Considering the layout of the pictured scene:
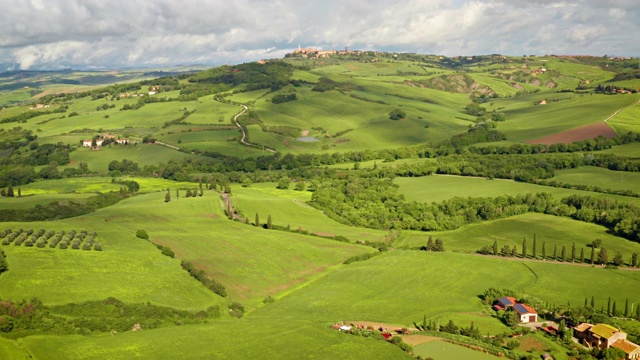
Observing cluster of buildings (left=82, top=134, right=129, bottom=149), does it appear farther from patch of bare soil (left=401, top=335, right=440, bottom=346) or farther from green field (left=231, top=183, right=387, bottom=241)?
patch of bare soil (left=401, top=335, right=440, bottom=346)

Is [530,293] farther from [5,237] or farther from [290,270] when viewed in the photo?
[5,237]

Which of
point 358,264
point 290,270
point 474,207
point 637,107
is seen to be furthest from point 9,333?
point 637,107

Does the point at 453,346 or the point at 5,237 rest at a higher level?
the point at 5,237

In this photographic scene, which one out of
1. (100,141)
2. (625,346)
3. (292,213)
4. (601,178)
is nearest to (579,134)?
(601,178)

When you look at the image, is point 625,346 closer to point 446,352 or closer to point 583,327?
point 583,327

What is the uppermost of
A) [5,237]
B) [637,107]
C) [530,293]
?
[637,107]
